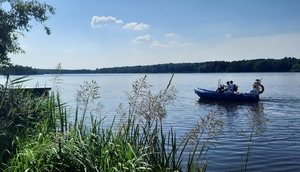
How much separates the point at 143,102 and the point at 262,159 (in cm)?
711

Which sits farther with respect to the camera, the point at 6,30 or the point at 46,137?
the point at 6,30

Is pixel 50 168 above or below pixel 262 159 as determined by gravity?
above

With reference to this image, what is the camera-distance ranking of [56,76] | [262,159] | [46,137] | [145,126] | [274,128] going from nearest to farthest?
1. [145,126]
2. [46,137]
3. [56,76]
4. [262,159]
5. [274,128]

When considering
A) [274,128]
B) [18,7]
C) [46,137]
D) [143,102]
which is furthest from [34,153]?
[18,7]

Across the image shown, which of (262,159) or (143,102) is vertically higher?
(143,102)

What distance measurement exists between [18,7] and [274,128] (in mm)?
15593

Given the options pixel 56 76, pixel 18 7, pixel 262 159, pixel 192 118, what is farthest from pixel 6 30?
pixel 262 159

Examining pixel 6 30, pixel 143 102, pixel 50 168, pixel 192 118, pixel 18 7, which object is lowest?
pixel 192 118

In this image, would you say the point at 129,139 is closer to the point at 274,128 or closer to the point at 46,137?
the point at 46,137

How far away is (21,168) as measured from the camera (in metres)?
3.68

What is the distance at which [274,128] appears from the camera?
14.7 meters

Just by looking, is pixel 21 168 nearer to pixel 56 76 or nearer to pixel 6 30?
pixel 56 76

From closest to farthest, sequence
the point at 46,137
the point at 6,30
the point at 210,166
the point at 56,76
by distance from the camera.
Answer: the point at 46,137 → the point at 56,76 → the point at 210,166 → the point at 6,30

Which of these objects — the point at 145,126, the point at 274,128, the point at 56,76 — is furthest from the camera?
the point at 274,128
